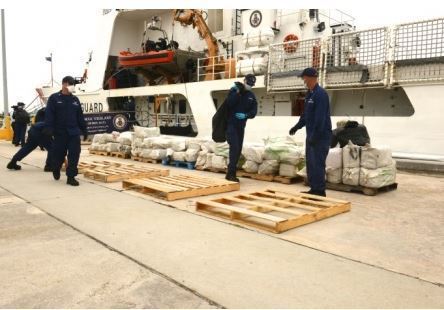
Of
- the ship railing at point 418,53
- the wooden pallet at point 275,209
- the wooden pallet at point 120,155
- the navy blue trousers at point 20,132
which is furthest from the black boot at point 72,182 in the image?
the navy blue trousers at point 20,132

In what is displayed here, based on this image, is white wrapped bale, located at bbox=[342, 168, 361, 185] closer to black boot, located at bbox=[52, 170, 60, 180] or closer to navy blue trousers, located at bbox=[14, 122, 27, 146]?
black boot, located at bbox=[52, 170, 60, 180]

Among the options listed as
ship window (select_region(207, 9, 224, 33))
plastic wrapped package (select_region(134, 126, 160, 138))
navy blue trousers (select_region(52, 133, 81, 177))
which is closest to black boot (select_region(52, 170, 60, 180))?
navy blue trousers (select_region(52, 133, 81, 177))

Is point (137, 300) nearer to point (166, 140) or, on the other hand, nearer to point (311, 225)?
point (311, 225)

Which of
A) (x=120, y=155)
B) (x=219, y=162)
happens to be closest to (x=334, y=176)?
(x=219, y=162)

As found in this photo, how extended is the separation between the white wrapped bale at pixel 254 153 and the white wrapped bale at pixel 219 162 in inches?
21.7

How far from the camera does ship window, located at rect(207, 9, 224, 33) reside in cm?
1447

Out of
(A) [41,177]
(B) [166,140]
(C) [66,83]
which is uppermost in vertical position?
(C) [66,83]

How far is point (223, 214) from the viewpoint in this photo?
405cm

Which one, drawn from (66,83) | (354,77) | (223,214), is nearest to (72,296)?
(223,214)

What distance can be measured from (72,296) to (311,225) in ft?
7.69

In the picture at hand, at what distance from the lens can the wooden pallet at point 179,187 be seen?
4.88 meters

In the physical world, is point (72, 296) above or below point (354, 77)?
below

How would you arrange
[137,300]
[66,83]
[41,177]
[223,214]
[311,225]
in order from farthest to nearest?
[41,177], [66,83], [223,214], [311,225], [137,300]

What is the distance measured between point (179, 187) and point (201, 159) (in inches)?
101
